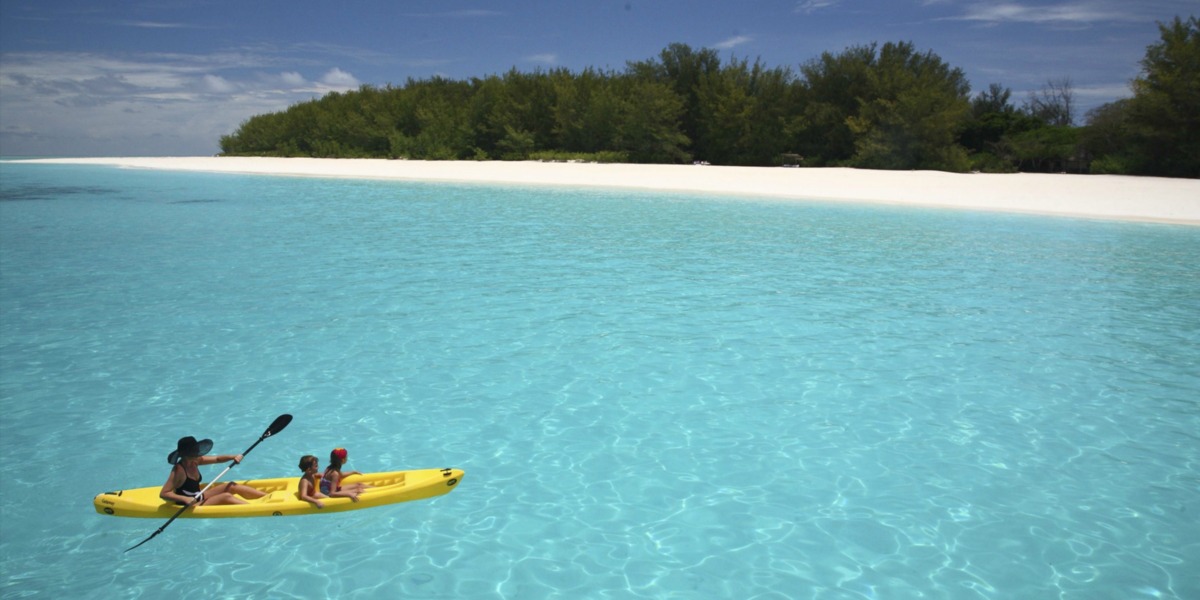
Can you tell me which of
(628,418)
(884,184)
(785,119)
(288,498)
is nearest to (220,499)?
(288,498)

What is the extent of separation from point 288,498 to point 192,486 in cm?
59

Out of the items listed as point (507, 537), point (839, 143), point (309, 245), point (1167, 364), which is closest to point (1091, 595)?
point (507, 537)

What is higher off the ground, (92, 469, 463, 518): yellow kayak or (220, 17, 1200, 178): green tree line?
(220, 17, 1200, 178): green tree line

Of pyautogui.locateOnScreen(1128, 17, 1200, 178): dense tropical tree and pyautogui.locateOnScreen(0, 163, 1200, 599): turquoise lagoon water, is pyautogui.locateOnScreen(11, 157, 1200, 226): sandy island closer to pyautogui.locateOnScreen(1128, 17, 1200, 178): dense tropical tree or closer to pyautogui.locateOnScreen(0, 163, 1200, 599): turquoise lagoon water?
pyautogui.locateOnScreen(1128, 17, 1200, 178): dense tropical tree

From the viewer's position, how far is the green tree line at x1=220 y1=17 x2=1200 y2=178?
30.0 metres

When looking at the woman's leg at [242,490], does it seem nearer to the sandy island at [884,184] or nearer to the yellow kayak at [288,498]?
the yellow kayak at [288,498]

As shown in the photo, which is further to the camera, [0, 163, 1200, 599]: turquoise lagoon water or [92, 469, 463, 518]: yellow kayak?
[92, 469, 463, 518]: yellow kayak

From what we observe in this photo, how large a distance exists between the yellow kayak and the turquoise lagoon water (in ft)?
0.50

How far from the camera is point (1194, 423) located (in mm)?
6445

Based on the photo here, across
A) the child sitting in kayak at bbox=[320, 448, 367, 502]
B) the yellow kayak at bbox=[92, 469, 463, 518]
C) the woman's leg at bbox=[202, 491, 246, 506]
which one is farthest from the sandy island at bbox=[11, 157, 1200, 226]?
the woman's leg at bbox=[202, 491, 246, 506]

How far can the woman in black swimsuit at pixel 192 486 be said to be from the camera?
471cm

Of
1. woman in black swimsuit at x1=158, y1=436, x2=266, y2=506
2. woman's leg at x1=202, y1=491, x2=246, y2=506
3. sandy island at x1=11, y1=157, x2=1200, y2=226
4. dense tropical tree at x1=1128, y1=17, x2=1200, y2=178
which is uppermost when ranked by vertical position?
dense tropical tree at x1=1128, y1=17, x2=1200, y2=178

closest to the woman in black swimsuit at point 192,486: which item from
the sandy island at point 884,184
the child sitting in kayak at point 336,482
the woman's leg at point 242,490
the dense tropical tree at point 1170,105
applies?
the woman's leg at point 242,490

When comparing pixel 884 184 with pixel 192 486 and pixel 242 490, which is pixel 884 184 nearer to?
pixel 242 490
